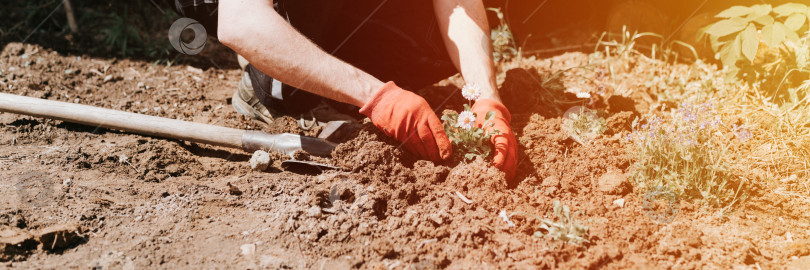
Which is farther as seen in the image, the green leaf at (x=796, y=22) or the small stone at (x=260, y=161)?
the green leaf at (x=796, y=22)

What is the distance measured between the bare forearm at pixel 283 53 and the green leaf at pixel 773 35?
194 cm

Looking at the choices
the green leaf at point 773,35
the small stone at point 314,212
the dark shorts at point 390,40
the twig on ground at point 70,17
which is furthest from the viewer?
the twig on ground at point 70,17

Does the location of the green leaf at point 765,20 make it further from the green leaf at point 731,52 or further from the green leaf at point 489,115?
the green leaf at point 489,115

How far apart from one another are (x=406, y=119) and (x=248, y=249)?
83 centimetres

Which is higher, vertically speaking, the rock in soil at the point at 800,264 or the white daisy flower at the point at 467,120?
the white daisy flower at the point at 467,120

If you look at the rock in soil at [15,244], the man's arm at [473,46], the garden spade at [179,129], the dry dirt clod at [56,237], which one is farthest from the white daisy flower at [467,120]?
the rock in soil at [15,244]

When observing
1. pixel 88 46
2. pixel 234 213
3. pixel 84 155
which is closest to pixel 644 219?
pixel 234 213

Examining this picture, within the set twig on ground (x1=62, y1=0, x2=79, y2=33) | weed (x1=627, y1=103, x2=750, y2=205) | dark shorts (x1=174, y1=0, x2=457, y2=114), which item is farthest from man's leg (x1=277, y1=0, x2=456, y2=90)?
twig on ground (x1=62, y1=0, x2=79, y2=33)

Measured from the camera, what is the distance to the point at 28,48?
335cm

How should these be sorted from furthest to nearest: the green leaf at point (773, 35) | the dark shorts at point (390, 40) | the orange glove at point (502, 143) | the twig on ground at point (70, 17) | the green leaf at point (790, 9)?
the twig on ground at point (70, 17) → the dark shorts at point (390, 40) → the green leaf at point (790, 9) → the green leaf at point (773, 35) → the orange glove at point (502, 143)

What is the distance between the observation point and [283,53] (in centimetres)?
213

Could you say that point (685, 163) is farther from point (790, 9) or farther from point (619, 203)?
point (790, 9)

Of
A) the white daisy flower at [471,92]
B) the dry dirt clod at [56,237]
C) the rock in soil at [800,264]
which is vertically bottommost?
the rock in soil at [800,264]

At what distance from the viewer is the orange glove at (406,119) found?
86.9 inches
